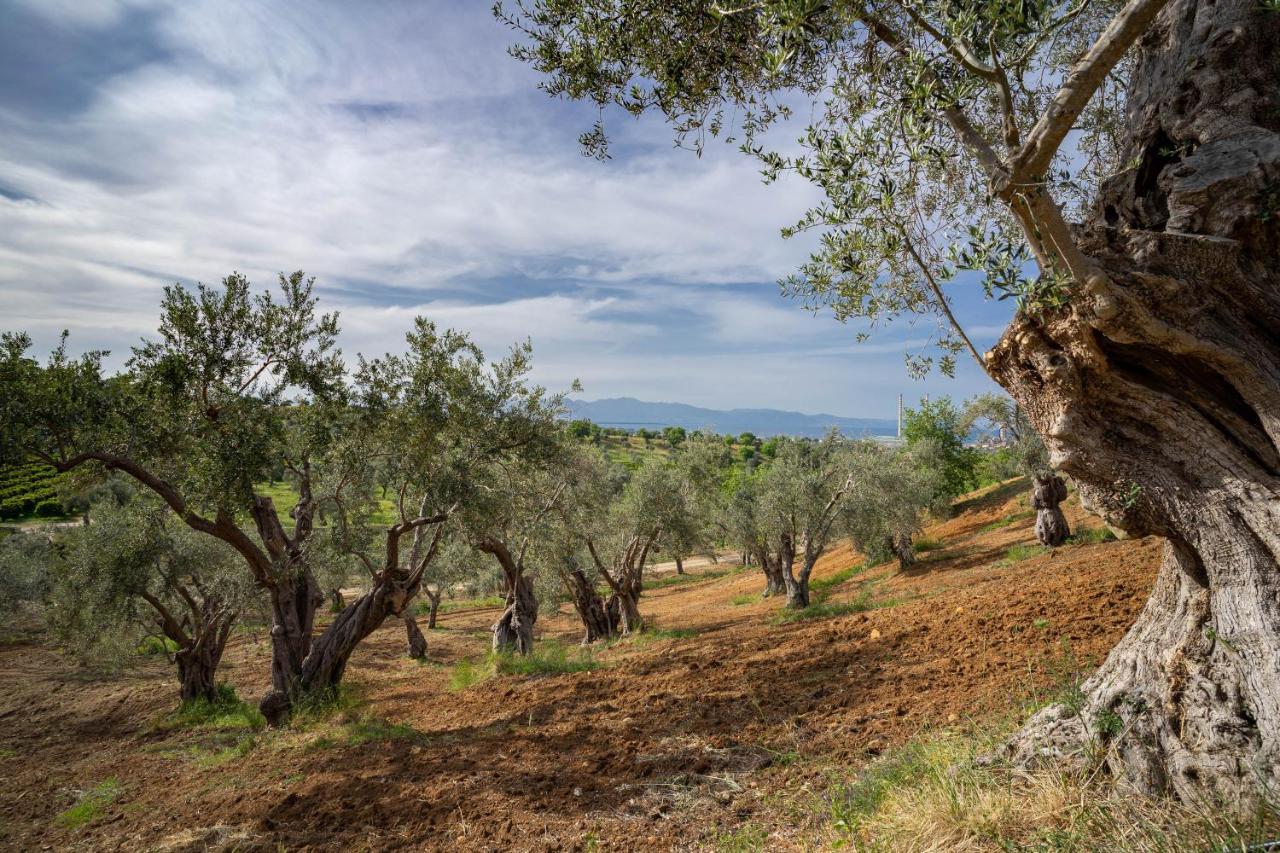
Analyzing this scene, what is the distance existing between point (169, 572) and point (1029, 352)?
843 inches

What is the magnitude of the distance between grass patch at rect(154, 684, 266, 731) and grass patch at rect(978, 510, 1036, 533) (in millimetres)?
32329

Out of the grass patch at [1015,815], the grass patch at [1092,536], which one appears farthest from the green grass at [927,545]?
the grass patch at [1015,815]

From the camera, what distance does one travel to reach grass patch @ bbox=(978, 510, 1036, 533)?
30955mm

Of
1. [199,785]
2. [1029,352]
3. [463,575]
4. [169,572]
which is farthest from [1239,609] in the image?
[463,575]

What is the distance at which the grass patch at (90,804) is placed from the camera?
7.69m

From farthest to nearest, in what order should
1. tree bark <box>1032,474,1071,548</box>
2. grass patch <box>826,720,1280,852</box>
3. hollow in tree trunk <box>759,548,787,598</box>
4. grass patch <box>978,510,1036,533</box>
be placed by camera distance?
hollow in tree trunk <box>759,548,787,598</box>
grass patch <box>978,510,1036,533</box>
tree bark <box>1032,474,1071,548</box>
grass patch <box>826,720,1280,852</box>

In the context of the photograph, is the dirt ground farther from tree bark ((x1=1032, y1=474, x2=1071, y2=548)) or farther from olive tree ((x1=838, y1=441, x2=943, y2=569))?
olive tree ((x1=838, y1=441, x2=943, y2=569))

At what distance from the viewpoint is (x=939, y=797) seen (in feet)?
12.6

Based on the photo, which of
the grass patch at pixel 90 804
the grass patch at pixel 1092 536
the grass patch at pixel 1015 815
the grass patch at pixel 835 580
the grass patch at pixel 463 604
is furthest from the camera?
the grass patch at pixel 463 604

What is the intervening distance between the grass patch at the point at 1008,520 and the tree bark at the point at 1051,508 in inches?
469

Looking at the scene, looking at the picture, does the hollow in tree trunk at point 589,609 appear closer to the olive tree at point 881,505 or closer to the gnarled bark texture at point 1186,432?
the olive tree at point 881,505

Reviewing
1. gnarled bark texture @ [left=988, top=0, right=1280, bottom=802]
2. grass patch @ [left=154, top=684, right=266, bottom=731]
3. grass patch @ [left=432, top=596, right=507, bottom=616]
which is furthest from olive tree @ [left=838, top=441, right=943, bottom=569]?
grass patch @ [left=432, top=596, right=507, bottom=616]

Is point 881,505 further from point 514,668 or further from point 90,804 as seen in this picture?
point 90,804

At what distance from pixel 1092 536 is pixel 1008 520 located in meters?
13.6
